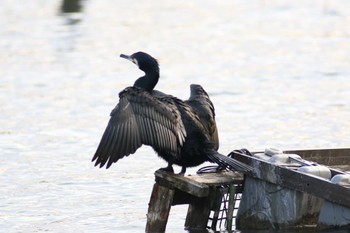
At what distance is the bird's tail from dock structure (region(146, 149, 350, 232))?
0.22 feet

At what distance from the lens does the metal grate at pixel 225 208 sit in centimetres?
940

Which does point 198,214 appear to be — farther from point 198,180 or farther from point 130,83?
point 130,83

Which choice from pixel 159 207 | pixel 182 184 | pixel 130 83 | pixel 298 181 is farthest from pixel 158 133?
pixel 130 83

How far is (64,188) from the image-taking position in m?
11.8

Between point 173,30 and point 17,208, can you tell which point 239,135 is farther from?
point 173,30

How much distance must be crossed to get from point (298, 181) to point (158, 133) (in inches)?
46.2

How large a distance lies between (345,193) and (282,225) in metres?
0.90

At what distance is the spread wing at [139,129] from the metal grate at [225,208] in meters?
0.51

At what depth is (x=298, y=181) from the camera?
8906 mm

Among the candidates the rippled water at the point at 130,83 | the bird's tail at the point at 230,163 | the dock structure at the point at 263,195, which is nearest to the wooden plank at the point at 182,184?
the dock structure at the point at 263,195

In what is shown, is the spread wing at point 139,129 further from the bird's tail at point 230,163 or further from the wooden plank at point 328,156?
the wooden plank at point 328,156

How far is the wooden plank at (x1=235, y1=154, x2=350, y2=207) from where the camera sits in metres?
8.60

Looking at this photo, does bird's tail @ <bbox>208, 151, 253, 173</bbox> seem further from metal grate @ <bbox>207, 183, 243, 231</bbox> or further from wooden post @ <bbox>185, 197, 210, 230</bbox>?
wooden post @ <bbox>185, 197, 210, 230</bbox>

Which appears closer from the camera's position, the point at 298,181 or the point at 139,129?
the point at 298,181
